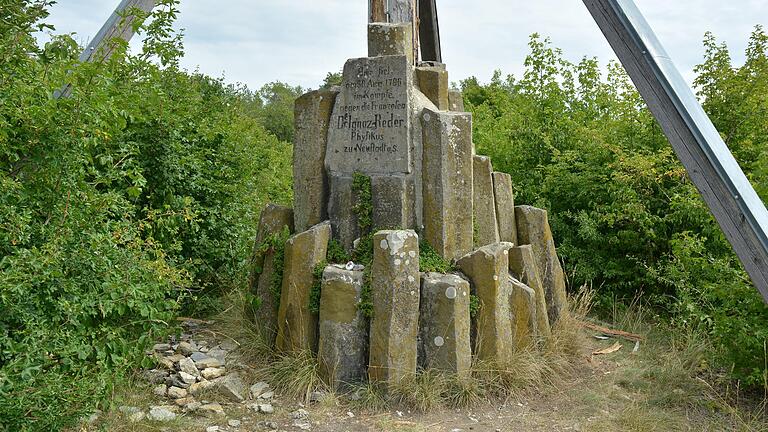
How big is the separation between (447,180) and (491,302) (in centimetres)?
95

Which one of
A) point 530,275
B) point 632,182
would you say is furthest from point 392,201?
point 632,182

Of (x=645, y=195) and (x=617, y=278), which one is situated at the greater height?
(x=645, y=195)

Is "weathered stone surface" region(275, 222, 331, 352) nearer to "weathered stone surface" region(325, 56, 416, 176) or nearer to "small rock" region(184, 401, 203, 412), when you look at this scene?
"weathered stone surface" region(325, 56, 416, 176)

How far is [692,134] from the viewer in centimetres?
345

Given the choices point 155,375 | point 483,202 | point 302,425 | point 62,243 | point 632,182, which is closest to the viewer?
point 62,243

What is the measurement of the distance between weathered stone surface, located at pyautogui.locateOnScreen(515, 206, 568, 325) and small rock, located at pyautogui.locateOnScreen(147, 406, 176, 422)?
3.12 m

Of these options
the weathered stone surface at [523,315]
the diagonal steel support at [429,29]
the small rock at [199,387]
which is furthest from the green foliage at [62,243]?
the diagonal steel support at [429,29]

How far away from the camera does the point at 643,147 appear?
786cm

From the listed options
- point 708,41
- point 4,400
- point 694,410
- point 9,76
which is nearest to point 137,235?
point 9,76

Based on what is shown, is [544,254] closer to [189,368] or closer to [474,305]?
[474,305]

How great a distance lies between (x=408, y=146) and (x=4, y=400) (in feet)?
10.3

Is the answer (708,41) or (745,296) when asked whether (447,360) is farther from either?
(708,41)

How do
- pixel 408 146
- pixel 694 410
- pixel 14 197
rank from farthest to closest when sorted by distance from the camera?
pixel 408 146 → pixel 694 410 → pixel 14 197

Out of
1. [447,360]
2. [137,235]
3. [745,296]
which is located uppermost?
[137,235]
